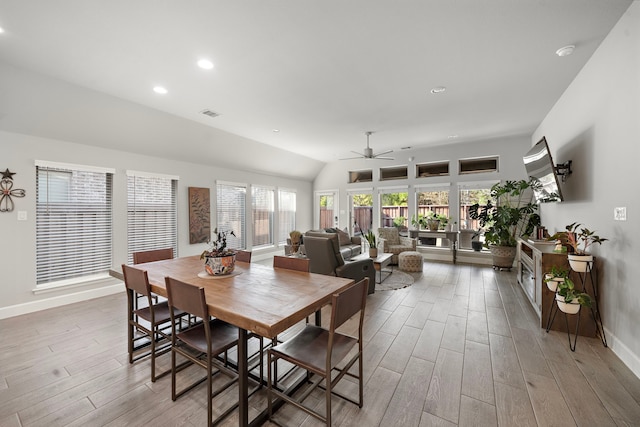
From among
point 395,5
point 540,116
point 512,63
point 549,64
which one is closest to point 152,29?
point 395,5

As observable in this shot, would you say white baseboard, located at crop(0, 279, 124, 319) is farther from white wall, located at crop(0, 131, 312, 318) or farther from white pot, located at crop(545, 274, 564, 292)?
white pot, located at crop(545, 274, 564, 292)

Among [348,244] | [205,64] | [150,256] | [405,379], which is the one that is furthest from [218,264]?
[348,244]

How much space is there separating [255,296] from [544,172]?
13.3ft

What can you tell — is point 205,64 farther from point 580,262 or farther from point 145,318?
point 580,262

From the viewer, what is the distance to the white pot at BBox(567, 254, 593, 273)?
2.43m

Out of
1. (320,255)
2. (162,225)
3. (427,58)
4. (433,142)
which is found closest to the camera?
(427,58)

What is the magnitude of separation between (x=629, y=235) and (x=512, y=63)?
6.55 feet

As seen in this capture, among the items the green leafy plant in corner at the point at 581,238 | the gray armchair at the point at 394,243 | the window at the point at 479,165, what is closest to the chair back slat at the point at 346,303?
the green leafy plant in corner at the point at 581,238

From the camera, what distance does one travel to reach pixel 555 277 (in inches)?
101

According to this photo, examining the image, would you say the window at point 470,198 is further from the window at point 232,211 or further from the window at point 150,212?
the window at point 150,212

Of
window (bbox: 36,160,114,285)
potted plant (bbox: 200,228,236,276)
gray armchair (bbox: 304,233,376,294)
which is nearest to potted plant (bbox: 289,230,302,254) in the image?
gray armchair (bbox: 304,233,376,294)

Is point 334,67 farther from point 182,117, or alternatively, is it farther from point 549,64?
point 182,117

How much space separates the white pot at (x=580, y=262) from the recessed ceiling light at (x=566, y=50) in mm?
2043

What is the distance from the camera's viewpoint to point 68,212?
12.6 feet
